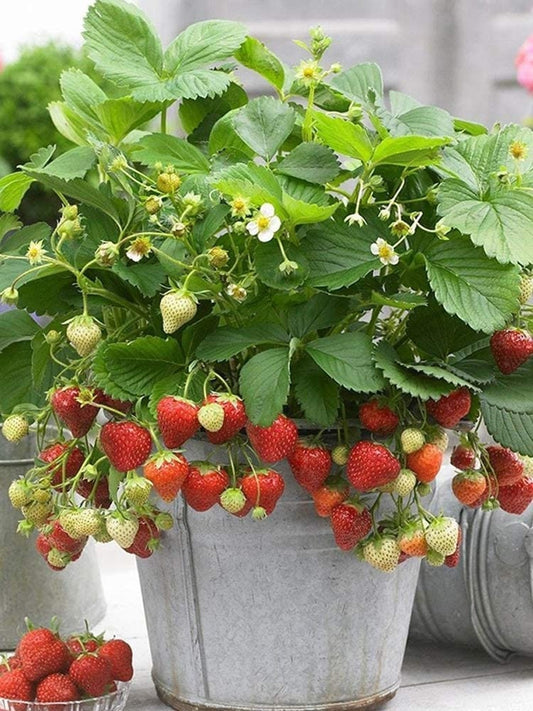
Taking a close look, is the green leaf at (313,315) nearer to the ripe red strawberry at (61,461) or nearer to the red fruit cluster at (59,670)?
the ripe red strawberry at (61,461)

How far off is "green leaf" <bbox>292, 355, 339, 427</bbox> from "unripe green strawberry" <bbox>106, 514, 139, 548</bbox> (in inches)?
5.7

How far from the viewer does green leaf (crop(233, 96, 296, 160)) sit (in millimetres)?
859

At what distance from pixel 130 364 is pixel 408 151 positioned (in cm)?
24

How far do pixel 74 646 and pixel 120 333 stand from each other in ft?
0.83

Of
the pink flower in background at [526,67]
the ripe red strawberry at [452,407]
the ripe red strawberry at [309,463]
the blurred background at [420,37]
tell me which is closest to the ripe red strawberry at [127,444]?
the ripe red strawberry at [309,463]

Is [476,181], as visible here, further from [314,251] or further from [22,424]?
[22,424]

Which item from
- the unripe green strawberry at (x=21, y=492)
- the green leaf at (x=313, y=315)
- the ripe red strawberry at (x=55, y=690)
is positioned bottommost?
the ripe red strawberry at (x=55, y=690)

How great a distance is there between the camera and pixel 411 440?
825mm

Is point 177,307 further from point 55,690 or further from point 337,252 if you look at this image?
point 55,690

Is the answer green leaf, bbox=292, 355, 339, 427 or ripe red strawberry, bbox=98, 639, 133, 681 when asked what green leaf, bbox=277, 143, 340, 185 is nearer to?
green leaf, bbox=292, 355, 339, 427

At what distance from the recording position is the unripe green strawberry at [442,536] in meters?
0.83

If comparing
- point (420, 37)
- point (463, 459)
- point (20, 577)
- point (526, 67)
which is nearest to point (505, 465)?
point (463, 459)

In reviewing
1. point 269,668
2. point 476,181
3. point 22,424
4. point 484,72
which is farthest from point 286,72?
point 484,72

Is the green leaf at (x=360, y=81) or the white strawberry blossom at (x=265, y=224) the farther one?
the green leaf at (x=360, y=81)
